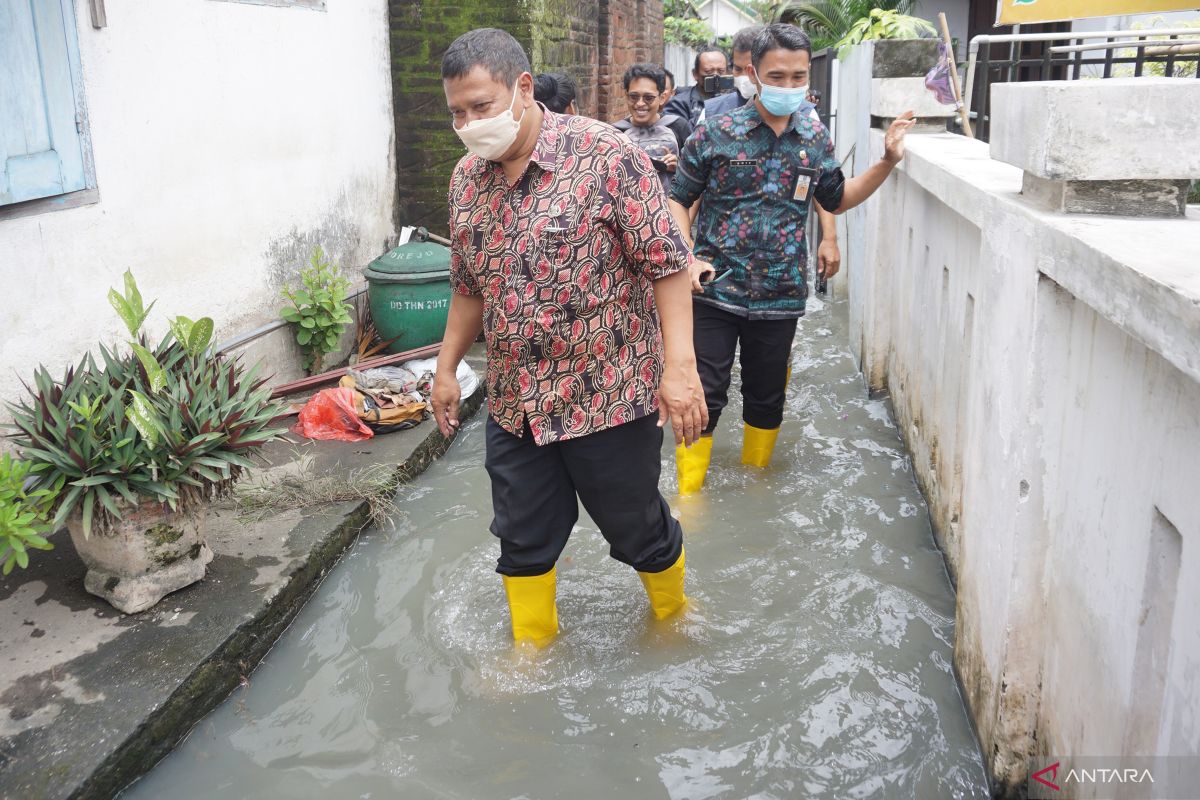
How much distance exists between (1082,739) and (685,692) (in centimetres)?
132

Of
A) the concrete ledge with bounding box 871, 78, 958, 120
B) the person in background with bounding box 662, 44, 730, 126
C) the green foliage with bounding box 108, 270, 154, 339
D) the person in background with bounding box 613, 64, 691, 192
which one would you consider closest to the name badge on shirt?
the concrete ledge with bounding box 871, 78, 958, 120

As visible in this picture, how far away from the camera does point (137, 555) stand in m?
3.56

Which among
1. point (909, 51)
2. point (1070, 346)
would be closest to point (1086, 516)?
point (1070, 346)

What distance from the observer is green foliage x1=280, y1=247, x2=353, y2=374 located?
6.25 meters

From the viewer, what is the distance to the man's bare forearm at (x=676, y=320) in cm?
306

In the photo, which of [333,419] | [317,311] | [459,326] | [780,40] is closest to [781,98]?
[780,40]

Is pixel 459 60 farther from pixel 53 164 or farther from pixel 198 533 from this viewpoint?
pixel 53 164

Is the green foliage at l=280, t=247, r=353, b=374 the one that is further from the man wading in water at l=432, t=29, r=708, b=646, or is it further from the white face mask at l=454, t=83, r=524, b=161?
the white face mask at l=454, t=83, r=524, b=161

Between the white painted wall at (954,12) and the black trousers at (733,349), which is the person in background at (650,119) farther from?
the white painted wall at (954,12)

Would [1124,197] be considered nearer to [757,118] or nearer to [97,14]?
[757,118]

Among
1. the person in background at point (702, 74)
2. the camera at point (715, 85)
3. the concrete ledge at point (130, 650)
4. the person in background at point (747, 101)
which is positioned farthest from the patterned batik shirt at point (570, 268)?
A: the camera at point (715, 85)

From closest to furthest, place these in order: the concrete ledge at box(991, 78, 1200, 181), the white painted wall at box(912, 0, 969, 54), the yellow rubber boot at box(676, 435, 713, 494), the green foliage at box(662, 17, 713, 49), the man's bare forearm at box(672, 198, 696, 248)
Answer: the concrete ledge at box(991, 78, 1200, 181)
the man's bare forearm at box(672, 198, 696, 248)
the yellow rubber boot at box(676, 435, 713, 494)
the white painted wall at box(912, 0, 969, 54)
the green foliage at box(662, 17, 713, 49)

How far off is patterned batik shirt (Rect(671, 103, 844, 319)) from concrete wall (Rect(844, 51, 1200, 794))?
2.95ft

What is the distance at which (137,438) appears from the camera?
3.49 metres
